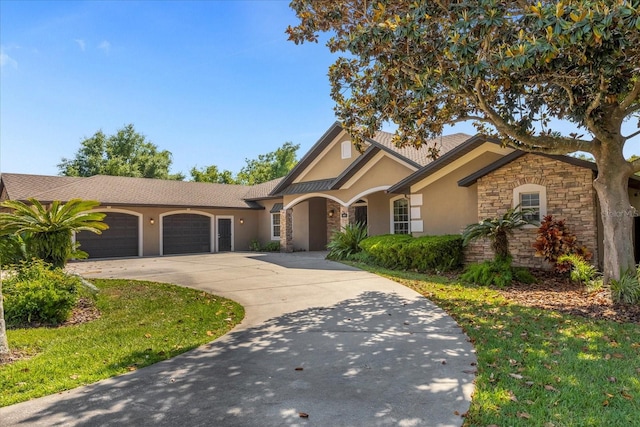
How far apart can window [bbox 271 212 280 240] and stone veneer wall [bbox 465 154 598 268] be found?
12816 mm

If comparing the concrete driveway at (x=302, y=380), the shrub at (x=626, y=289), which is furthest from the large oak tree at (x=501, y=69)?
the concrete driveway at (x=302, y=380)

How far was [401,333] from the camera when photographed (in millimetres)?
5793

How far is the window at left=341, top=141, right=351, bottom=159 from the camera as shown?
19047mm

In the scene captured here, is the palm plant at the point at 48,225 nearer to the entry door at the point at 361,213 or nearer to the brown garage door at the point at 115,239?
the brown garage door at the point at 115,239

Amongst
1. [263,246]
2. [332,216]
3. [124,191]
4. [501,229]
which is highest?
[124,191]

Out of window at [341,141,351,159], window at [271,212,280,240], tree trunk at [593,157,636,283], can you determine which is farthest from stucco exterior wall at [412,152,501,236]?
window at [271,212,280,240]

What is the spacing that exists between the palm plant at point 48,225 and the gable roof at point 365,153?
9651mm

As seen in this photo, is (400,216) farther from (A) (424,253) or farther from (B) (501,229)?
(B) (501,229)

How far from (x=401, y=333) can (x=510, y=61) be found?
4.13 meters

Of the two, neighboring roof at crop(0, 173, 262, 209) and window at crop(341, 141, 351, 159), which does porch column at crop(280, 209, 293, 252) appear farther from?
window at crop(341, 141, 351, 159)

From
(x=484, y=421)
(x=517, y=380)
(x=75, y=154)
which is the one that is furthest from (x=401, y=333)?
(x=75, y=154)

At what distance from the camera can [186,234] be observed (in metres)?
22.0

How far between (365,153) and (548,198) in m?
7.30

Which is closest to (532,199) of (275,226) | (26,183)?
(275,226)
